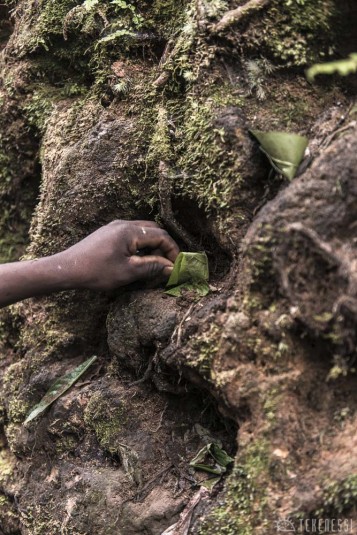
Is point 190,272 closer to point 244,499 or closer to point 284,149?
point 284,149

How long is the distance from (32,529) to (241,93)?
2.07m

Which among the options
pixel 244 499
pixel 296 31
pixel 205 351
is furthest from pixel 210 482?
pixel 296 31

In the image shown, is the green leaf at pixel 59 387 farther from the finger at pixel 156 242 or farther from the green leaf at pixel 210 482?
the green leaf at pixel 210 482

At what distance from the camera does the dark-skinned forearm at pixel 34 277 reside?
2629 millimetres

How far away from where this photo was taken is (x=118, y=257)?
2.54m

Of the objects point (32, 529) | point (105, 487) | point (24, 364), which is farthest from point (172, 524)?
point (24, 364)

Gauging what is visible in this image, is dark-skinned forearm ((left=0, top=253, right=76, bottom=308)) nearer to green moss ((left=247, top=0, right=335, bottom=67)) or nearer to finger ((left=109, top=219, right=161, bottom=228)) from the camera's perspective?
finger ((left=109, top=219, right=161, bottom=228))

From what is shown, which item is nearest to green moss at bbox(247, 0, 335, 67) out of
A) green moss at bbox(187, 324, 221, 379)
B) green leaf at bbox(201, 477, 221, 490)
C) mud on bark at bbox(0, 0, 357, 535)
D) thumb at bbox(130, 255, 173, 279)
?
mud on bark at bbox(0, 0, 357, 535)

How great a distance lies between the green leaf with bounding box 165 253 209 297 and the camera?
8.34 feet

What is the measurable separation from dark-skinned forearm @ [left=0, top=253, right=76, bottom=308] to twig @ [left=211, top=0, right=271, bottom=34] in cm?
114

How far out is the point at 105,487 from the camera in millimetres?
2531

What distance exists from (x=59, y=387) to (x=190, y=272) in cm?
84

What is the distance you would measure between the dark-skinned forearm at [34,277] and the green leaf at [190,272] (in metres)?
0.43

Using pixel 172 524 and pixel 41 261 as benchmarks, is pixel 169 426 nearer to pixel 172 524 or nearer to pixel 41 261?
pixel 172 524
